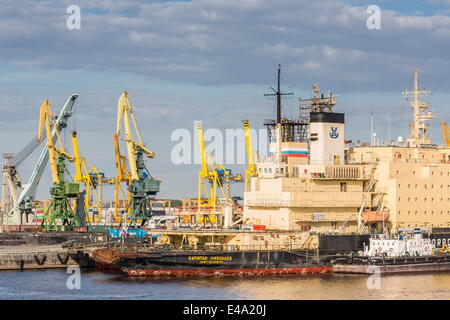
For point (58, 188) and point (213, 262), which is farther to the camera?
point (58, 188)

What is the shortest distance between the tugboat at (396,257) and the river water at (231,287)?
167 centimetres

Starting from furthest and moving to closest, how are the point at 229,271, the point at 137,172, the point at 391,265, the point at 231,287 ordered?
the point at 137,172
the point at 391,265
the point at 229,271
the point at 231,287

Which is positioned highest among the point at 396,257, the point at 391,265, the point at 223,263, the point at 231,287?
the point at 396,257

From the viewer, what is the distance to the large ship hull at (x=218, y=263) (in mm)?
65750

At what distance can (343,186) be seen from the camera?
74.6 meters

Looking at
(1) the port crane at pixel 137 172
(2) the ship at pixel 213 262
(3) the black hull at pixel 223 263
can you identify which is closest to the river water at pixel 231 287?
(2) the ship at pixel 213 262

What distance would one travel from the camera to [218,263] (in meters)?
67.1

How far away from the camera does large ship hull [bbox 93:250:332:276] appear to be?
6575 cm

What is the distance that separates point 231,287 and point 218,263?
765 centimetres

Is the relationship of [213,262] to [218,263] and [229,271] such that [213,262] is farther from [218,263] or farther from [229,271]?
[229,271]

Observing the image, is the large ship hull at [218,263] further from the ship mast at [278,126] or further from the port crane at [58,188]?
the port crane at [58,188]

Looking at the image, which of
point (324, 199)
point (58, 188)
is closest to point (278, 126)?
point (324, 199)
